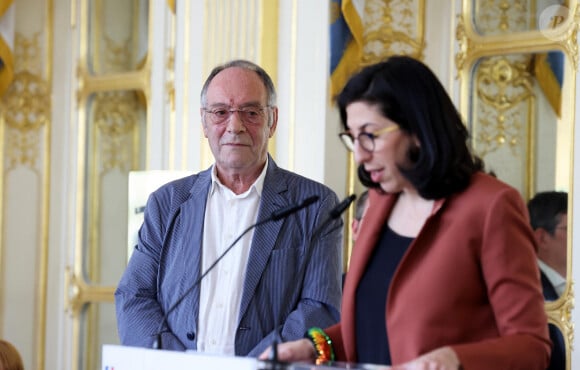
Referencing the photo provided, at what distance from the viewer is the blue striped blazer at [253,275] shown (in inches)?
114

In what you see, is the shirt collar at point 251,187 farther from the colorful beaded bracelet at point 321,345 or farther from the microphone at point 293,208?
the colorful beaded bracelet at point 321,345

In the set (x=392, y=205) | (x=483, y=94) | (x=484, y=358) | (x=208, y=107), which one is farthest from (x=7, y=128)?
(x=484, y=358)

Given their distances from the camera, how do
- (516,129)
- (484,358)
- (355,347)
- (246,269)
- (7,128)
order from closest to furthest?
(484,358), (355,347), (246,269), (516,129), (7,128)

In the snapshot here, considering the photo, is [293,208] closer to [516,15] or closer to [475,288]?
[475,288]

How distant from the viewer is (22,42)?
6.52 metres

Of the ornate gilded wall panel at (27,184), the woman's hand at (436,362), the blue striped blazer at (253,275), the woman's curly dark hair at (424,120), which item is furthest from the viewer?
the ornate gilded wall panel at (27,184)

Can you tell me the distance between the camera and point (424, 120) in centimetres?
200

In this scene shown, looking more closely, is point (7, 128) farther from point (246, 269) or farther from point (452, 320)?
point (452, 320)

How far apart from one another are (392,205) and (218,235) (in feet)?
3.31

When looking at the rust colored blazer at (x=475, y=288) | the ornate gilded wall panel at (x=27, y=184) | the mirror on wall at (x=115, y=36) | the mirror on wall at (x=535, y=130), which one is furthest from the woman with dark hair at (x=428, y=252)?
the ornate gilded wall panel at (x=27, y=184)

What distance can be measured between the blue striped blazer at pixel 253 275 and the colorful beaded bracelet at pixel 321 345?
655 mm

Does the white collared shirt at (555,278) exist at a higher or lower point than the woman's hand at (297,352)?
lower

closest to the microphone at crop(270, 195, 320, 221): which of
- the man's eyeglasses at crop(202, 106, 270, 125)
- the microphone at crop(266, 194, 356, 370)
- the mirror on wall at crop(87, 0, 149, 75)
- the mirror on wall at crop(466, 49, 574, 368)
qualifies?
the microphone at crop(266, 194, 356, 370)

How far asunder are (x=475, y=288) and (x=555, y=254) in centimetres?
291
